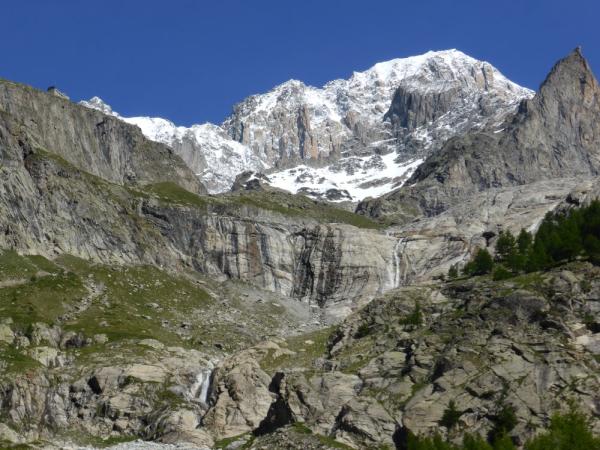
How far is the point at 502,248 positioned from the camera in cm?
18712

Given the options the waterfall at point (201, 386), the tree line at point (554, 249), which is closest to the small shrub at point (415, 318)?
the tree line at point (554, 249)

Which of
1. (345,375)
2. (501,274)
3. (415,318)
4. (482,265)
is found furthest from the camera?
(482,265)

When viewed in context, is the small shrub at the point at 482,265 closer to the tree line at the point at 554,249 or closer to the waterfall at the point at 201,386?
the tree line at the point at 554,249

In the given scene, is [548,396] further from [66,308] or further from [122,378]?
[66,308]

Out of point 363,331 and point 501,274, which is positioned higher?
point 501,274

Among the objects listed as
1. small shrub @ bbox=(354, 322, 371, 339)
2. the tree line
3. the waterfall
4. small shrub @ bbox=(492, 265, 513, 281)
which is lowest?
the waterfall

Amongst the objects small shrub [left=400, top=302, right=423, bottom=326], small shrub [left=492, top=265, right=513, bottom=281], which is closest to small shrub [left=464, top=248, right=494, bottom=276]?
small shrub [left=492, top=265, right=513, bottom=281]

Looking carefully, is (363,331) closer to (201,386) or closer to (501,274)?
(501,274)

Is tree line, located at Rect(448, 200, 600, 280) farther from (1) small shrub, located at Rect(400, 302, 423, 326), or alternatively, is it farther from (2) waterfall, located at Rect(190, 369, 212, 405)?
(2) waterfall, located at Rect(190, 369, 212, 405)

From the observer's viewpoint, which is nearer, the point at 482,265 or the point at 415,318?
the point at 415,318

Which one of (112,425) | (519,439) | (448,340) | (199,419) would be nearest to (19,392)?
(112,425)

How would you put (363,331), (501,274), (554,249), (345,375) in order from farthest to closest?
(363,331), (501,274), (554,249), (345,375)

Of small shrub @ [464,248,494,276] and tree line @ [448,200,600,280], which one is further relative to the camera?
small shrub @ [464,248,494,276]

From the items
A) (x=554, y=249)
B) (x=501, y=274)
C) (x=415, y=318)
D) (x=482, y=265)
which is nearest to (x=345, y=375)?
(x=415, y=318)
